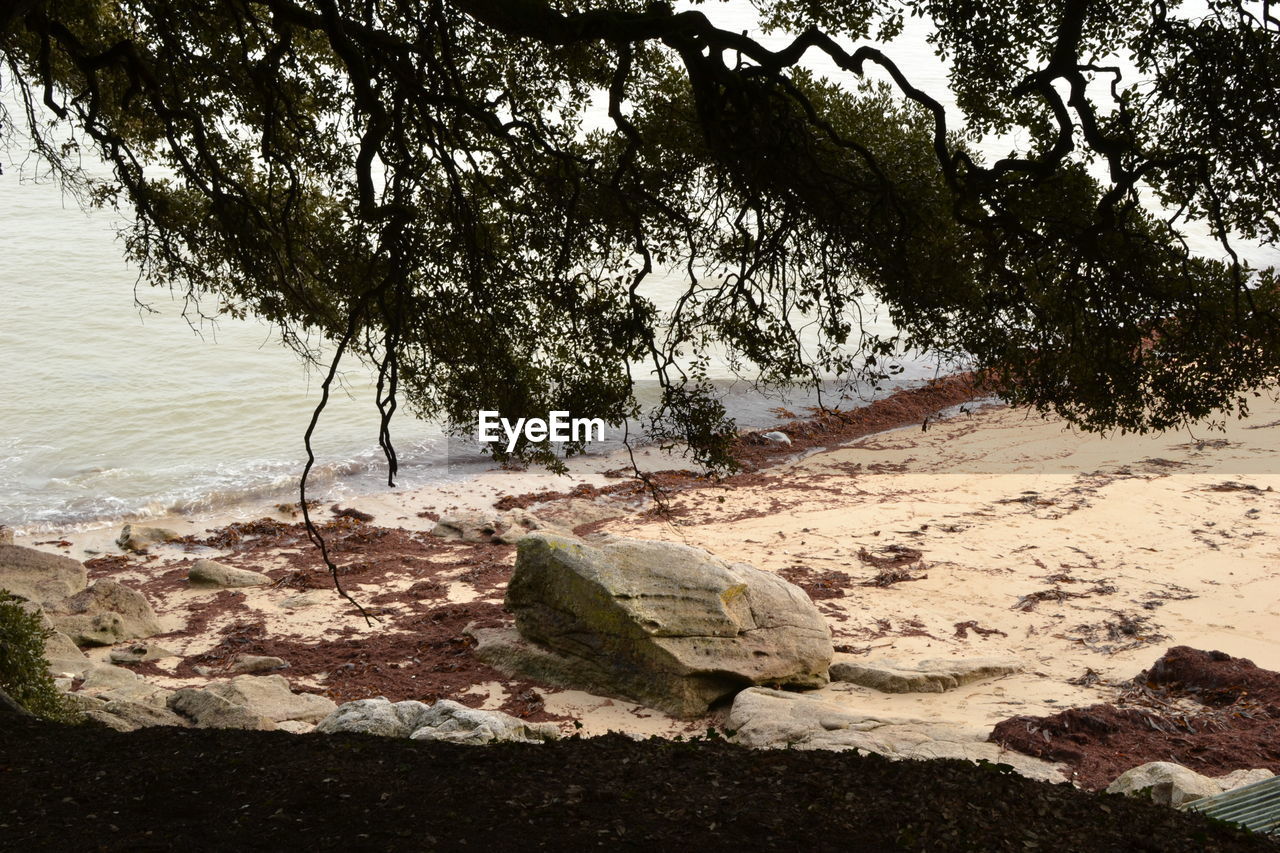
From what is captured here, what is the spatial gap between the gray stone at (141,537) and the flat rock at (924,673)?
8276mm

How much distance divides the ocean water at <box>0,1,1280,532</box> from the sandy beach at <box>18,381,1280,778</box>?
1.29m

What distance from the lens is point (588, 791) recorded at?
4344 millimetres

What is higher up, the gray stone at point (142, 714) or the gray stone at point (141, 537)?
the gray stone at point (141, 537)

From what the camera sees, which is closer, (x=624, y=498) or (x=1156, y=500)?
(x=1156, y=500)

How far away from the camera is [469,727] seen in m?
6.88

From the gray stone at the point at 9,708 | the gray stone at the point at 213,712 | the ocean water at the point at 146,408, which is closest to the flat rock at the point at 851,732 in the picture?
the gray stone at the point at 213,712

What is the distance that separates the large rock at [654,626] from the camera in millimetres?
8148

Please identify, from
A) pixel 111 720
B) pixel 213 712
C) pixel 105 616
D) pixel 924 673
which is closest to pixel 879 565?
pixel 924 673

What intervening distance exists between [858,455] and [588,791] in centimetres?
1216

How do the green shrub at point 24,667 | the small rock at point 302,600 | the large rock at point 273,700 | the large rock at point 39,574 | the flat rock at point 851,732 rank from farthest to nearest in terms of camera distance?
the small rock at point 302,600 → the large rock at point 39,574 → the large rock at point 273,700 → the flat rock at point 851,732 → the green shrub at point 24,667

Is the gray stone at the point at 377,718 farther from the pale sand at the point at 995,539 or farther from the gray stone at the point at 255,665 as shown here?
the gray stone at the point at 255,665

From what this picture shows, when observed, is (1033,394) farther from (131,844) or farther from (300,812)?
(131,844)

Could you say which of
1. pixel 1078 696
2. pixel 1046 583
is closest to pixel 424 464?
pixel 1046 583

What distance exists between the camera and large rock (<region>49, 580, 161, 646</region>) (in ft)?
31.5
